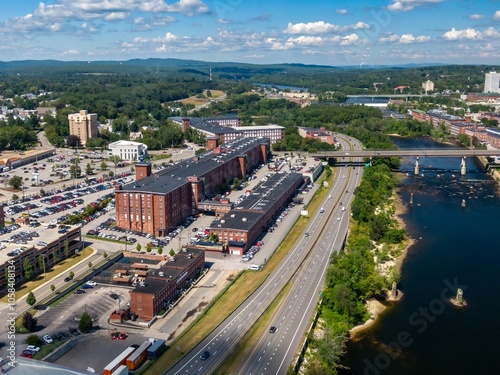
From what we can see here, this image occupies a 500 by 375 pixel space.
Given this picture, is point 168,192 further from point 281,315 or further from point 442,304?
point 442,304

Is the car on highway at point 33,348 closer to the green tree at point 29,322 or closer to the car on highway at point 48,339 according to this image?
the car on highway at point 48,339

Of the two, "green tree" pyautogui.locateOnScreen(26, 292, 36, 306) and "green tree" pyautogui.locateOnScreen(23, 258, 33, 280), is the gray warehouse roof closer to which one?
"green tree" pyautogui.locateOnScreen(23, 258, 33, 280)

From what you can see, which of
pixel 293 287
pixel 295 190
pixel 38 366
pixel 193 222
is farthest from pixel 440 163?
pixel 38 366

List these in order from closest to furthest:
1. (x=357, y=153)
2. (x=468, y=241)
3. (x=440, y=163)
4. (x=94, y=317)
Result: (x=94, y=317), (x=468, y=241), (x=357, y=153), (x=440, y=163)

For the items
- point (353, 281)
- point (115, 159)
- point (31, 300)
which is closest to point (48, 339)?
point (31, 300)

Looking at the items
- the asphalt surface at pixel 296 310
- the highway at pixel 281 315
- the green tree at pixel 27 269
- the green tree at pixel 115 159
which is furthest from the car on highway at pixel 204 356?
the green tree at pixel 115 159

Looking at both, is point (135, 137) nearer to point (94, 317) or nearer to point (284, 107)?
point (284, 107)
